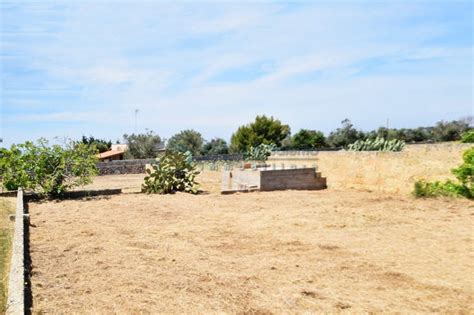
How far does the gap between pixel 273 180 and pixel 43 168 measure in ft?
25.7

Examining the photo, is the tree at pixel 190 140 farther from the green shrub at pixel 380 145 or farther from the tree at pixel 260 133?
the green shrub at pixel 380 145

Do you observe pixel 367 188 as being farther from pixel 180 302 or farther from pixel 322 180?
pixel 180 302

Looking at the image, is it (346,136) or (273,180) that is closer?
(273,180)

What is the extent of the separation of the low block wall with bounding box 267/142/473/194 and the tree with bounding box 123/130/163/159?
24523 mm

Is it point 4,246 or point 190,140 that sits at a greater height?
point 190,140

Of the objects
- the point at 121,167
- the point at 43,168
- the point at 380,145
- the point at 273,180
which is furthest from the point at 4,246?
the point at 121,167

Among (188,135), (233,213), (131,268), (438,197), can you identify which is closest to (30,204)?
(233,213)

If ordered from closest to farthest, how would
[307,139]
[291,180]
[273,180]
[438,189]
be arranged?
[438,189]
[273,180]
[291,180]
[307,139]

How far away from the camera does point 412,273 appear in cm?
530

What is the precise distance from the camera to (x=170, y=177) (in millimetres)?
15406

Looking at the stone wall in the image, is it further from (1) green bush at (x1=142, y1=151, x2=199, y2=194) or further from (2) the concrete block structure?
(1) green bush at (x1=142, y1=151, x2=199, y2=194)

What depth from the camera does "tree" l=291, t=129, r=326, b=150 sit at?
48969 millimetres

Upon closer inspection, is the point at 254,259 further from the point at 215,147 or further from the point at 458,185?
the point at 215,147

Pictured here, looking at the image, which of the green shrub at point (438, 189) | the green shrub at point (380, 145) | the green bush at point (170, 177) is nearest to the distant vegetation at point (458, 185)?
the green shrub at point (438, 189)
